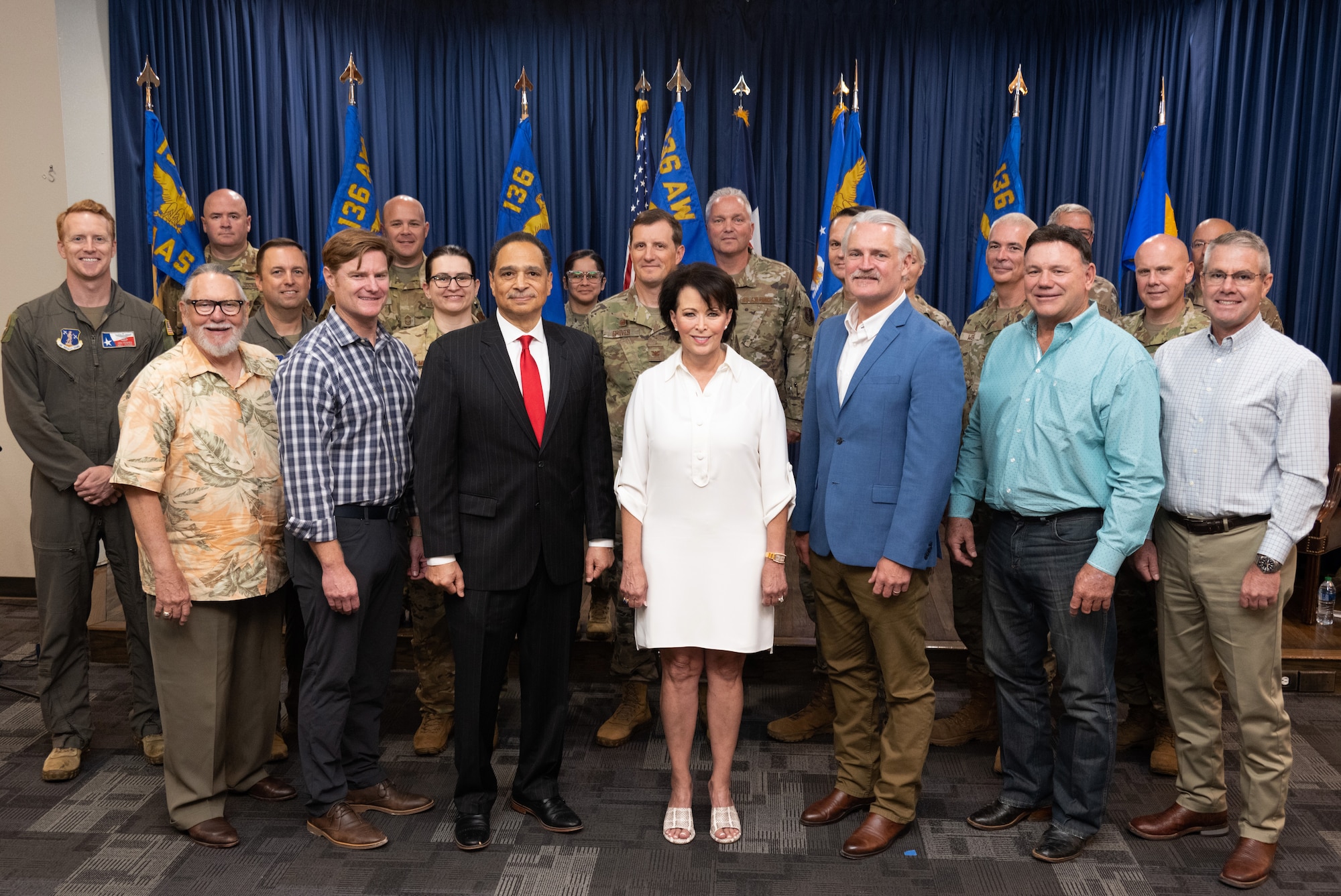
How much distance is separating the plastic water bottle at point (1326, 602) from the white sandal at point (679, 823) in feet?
10.7

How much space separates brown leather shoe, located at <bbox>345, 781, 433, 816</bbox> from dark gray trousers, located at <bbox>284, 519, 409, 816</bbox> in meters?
0.10

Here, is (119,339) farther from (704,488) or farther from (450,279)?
(704,488)

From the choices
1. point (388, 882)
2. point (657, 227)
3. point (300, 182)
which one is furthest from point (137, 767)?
point (300, 182)

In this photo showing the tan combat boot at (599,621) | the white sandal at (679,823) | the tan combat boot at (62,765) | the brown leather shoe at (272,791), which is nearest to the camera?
the white sandal at (679,823)

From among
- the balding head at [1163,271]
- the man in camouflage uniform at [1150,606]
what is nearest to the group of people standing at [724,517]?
the man in camouflage uniform at [1150,606]

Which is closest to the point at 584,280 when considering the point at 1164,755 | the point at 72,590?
the point at 72,590

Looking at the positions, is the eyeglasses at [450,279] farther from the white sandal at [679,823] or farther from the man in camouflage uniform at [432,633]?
the white sandal at [679,823]

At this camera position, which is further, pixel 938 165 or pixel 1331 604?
pixel 938 165

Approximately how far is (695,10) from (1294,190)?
152 inches

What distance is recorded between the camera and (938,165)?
22.1 ft

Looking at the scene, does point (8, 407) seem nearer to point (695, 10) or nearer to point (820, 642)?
point (820, 642)

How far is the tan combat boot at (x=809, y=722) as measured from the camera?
3.67 meters

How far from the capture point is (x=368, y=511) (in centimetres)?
287

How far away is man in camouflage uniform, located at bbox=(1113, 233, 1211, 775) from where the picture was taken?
344 centimetres
